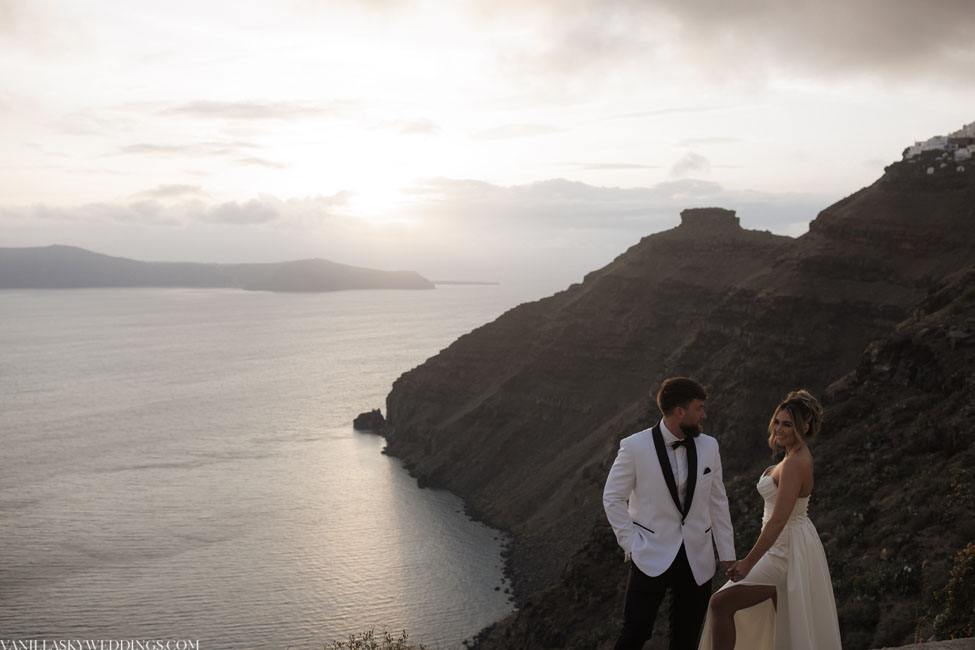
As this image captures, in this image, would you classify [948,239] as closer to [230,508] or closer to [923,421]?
[923,421]

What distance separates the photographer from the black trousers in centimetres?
867

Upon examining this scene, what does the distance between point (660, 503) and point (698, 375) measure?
6114 cm

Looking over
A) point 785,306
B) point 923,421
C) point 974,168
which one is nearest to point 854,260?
point 785,306

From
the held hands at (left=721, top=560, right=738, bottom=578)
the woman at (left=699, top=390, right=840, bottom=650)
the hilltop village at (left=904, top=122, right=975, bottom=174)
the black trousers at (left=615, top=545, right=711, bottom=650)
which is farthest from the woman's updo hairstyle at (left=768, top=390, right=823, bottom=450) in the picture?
the hilltop village at (left=904, top=122, right=975, bottom=174)

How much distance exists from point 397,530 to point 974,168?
186ft

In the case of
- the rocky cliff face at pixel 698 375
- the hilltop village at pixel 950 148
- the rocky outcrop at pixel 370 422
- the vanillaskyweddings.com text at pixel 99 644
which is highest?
the hilltop village at pixel 950 148

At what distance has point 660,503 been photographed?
28.1 ft

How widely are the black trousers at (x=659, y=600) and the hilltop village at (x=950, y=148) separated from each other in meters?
62.7

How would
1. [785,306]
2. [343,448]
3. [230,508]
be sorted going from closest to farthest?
[785,306] < [230,508] < [343,448]

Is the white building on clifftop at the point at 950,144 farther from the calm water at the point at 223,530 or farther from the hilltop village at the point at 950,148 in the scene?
the calm water at the point at 223,530

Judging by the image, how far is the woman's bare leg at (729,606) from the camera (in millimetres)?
9047

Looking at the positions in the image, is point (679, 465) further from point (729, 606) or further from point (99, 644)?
point (99, 644)

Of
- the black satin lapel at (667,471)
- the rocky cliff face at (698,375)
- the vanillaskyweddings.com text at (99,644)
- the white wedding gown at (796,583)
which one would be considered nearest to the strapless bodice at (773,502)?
the white wedding gown at (796,583)

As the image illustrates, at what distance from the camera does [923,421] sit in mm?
30266
